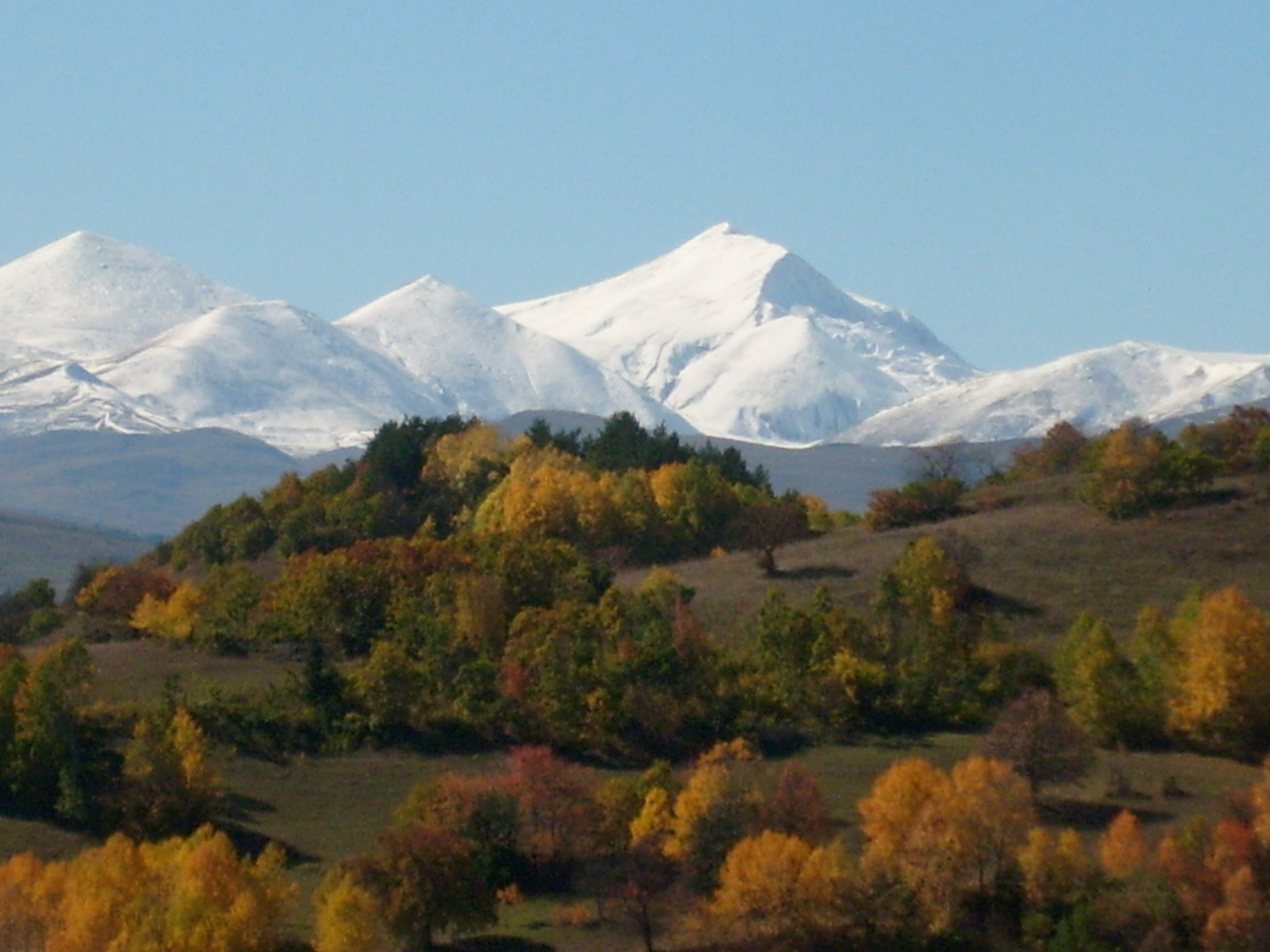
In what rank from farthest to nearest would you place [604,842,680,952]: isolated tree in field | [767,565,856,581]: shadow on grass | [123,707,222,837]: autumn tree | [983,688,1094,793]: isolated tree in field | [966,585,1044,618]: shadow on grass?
1. [767,565,856,581]: shadow on grass
2. [966,585,1044,618]: shadow on grass
3. [123,707,222,837]: autumn tree
4. [983,688,1094,793]: isolated tree in field
5. [604,842,680,952]: isolated tree in field

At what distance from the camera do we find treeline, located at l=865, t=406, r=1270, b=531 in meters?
82.6

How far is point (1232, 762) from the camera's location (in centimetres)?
5706

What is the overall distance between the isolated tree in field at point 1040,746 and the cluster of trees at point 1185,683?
362 centimetres

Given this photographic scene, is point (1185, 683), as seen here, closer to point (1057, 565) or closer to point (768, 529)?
point (1057, 565)

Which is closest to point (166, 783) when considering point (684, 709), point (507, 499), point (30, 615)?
point (684, 709)

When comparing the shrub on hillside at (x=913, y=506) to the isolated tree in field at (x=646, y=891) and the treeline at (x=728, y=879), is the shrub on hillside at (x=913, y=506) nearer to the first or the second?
the treeline at (x=728, y=879)

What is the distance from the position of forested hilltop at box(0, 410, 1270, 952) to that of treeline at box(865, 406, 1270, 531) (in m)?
0.21

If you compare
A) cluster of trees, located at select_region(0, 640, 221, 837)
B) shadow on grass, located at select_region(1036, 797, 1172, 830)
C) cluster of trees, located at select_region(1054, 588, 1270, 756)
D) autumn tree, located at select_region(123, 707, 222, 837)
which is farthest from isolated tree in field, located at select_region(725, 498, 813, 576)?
autumn tree, located at select_region(123, 707, 222, 837)

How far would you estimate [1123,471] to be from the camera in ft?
272

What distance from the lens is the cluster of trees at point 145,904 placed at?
1731 inches

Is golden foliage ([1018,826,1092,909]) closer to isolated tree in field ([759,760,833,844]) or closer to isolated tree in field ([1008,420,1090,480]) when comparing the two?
isolated tree in field ([759,760,833,844])

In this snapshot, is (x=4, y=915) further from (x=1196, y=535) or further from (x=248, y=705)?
(x=1196, y=535)

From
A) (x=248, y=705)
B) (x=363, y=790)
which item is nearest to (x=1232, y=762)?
(x=363, y=790)

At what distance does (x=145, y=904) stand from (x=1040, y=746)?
966 inches
